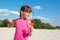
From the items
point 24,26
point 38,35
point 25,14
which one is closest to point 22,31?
point 24,26

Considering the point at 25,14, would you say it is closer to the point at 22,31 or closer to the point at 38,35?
the point at 22,31

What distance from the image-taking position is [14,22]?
2645mm

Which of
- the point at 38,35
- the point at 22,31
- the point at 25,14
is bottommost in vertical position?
the point at 38,35

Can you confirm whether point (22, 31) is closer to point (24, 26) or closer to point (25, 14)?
point (24, 26)

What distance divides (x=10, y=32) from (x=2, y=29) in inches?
12.5

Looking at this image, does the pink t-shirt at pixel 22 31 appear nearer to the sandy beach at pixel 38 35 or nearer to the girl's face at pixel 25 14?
the girl's face at pixel 25 14

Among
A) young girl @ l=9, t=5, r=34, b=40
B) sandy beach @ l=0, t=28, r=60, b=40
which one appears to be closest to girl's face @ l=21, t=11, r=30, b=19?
young girl @ l=9, t=5, r=34, b=40

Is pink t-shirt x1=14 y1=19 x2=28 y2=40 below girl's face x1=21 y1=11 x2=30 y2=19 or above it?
below

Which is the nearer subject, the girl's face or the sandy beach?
the girl's face

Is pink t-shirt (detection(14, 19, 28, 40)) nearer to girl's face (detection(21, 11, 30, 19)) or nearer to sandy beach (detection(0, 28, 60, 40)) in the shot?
girl's face (detection(21, 11, 30, 19))

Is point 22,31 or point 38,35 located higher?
point 22,31

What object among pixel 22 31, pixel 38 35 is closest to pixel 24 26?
pixel 22 31

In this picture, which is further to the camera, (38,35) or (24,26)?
(38,35)

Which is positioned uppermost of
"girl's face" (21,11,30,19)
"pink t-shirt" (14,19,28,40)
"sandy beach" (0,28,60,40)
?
"girl's face" (21,11,30,19)
